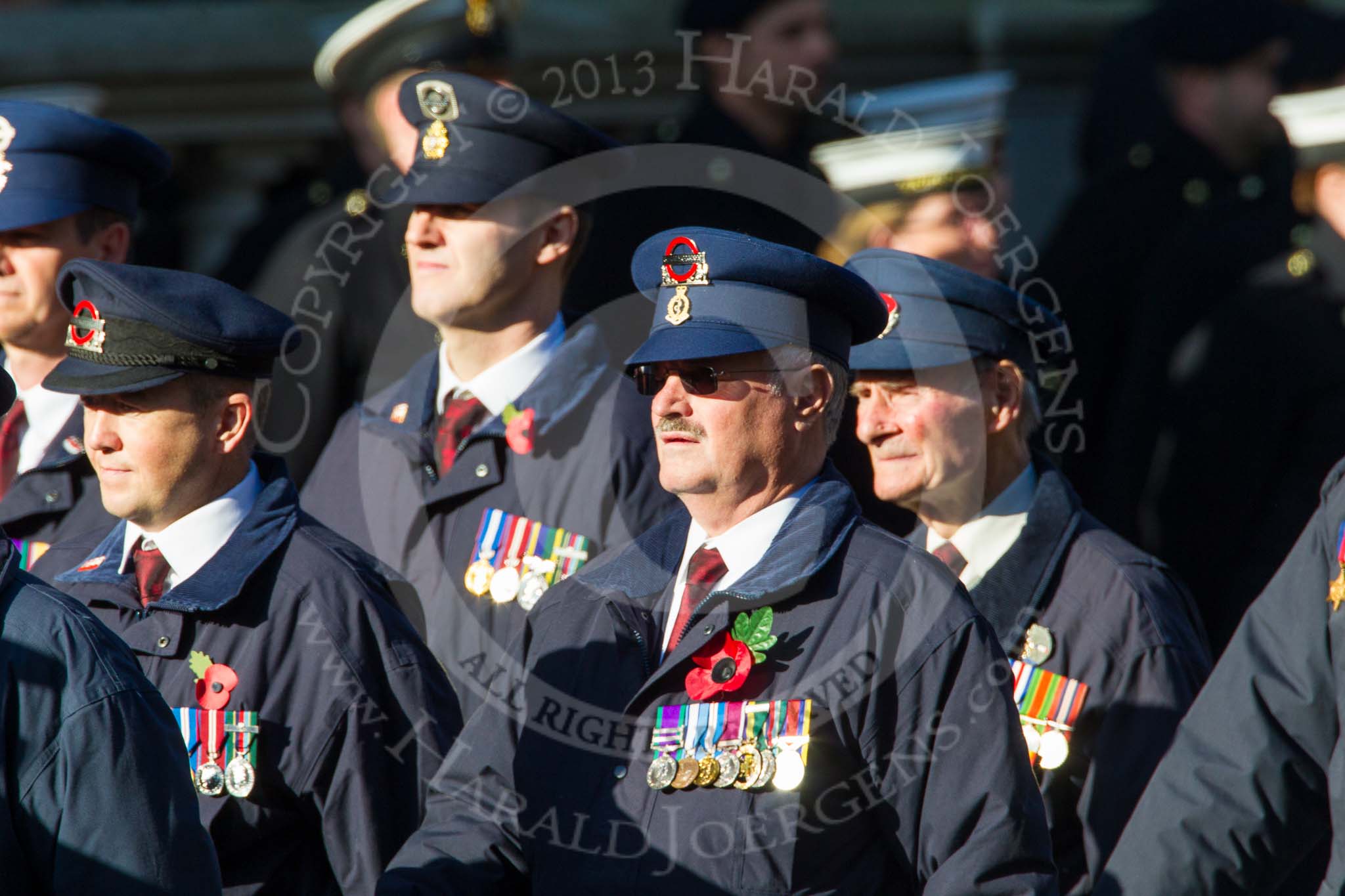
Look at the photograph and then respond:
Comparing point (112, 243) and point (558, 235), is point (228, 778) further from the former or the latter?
point (112, 243)

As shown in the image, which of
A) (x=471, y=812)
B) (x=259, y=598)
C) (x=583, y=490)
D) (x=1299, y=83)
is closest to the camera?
(x=471, y=812)

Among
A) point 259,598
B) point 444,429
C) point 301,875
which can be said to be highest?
point 444,429

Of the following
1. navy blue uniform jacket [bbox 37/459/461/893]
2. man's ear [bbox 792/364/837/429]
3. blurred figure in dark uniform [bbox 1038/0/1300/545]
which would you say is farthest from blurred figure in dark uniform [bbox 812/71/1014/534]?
navy blue uniform jacket [bbox 37/459/461/893]

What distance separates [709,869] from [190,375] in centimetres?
154

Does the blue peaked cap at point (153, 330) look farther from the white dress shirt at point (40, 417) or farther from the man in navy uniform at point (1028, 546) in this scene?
the man in navy uniform at point (1028, 546)

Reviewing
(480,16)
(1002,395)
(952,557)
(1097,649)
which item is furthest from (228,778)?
(480,16)

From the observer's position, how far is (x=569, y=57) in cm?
917

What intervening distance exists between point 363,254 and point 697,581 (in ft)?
10.5

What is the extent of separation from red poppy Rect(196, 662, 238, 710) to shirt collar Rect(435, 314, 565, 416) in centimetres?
114

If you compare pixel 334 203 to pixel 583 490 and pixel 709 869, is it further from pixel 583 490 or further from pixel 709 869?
pixel 709 869

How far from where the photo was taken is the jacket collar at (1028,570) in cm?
481

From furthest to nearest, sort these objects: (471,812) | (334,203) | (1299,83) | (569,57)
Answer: (569,57) → (334,203) → (1299,83) → (471,812)

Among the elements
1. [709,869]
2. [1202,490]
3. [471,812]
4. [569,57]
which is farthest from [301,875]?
[569,57]

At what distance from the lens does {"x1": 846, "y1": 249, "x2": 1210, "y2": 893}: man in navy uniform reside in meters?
4.66
